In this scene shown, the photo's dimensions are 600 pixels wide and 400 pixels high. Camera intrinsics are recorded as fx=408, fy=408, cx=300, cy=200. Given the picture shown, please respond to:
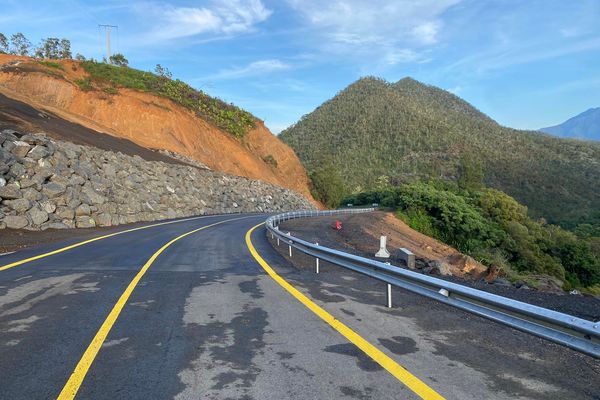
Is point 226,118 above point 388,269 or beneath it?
above

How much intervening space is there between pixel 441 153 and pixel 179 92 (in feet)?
353

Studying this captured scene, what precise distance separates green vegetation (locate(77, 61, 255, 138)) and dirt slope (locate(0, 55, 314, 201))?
1.92 meters

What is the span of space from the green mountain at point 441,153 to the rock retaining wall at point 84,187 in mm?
57485

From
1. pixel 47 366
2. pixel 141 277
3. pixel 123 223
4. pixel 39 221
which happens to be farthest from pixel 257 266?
pixel 123 223

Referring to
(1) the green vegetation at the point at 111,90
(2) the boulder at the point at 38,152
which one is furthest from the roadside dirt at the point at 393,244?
(1) the green vegetation at the point at 111,90

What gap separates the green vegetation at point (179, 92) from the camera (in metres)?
55.3

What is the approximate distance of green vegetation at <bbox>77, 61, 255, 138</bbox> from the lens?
2176 inches

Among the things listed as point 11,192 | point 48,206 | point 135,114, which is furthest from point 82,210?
point 135,114

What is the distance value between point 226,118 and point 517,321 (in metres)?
65.0

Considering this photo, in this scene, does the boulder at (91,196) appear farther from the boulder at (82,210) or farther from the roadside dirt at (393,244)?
the roadside dirt at (393,244)

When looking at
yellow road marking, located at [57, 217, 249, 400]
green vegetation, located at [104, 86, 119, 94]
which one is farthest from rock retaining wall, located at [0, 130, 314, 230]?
green vegetation, located at [104, 86, 119, 94]

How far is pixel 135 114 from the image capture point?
51.4 m

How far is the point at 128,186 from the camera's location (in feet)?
91.2

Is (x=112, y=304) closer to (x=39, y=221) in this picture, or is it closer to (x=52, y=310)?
(x=52, y=310)
